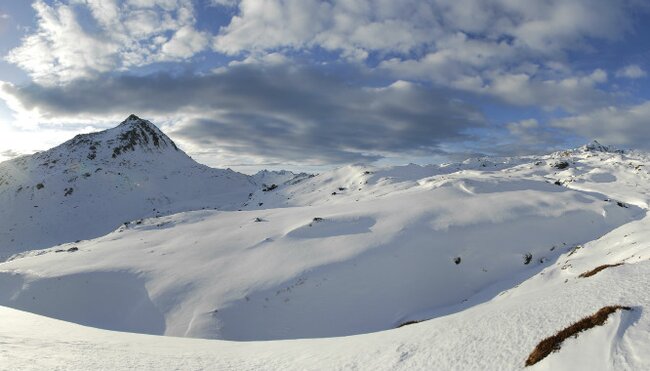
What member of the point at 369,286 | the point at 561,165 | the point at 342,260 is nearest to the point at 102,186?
the point at 342,260

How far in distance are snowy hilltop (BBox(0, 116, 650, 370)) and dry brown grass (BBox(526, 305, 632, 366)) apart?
1.9 inches

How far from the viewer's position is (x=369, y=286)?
2756 centimetres

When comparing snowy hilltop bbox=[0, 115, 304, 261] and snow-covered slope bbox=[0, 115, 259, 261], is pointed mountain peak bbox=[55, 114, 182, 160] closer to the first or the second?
snowy hilltop bbox=[0, 115, 304, 261]

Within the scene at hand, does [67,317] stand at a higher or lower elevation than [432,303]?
higher

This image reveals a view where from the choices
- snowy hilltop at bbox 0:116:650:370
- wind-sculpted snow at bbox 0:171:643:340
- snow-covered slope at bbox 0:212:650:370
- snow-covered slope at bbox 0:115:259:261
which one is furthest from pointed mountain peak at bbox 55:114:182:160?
snow-covered slope at bbox 0:212:650:370

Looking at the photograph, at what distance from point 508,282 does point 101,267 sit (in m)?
29.9

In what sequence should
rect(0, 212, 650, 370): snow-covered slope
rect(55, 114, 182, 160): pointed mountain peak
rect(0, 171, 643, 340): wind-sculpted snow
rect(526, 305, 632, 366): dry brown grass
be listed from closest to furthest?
rect(0, 212, 650, 370): snow-covered slope < rect(526, 305, 632, 366): dry brown grass < rect(0, 171, 643, 340): wind-sculpted snow < rect(55, 114, 182, 160): pointed mountain peak

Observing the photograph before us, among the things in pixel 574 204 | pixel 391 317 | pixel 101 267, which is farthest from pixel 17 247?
pixel 574 204

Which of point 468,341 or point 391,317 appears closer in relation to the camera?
point 468,341

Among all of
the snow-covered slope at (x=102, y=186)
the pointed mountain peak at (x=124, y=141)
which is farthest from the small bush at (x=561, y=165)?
the pointed mountain peak at (x=124, y=141)

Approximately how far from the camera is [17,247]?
71250 millimetres

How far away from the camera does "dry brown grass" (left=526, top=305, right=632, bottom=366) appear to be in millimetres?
9148

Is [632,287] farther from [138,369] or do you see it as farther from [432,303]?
[432,303]

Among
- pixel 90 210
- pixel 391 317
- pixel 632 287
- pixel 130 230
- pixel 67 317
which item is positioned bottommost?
pixel 391 317
